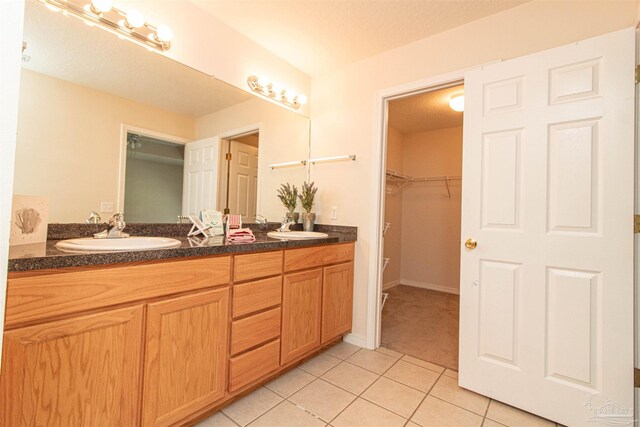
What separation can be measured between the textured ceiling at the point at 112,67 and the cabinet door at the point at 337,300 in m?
1.49

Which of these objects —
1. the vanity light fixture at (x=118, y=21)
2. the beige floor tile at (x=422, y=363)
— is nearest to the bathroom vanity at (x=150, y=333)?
the beige floor tile at (x=422, y=363)

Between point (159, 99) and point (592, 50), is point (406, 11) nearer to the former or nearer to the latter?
point (592, 50)

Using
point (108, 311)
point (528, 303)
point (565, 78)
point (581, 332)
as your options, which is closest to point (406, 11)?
point (565, 78)

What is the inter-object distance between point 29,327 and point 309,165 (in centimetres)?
214

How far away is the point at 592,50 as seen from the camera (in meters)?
1.40

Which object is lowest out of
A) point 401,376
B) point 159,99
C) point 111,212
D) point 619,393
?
point 401,376

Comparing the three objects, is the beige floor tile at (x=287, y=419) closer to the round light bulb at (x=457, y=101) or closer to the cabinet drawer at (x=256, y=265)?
the cabinet drawer at (x=256, y=265)

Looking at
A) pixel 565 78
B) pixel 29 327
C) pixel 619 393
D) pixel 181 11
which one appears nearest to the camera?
pixel 29 327

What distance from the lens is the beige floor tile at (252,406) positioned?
4.74 feet

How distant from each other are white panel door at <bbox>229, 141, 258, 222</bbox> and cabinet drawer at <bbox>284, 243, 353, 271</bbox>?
0.71m

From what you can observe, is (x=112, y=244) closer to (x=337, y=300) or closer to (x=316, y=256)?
(x=316, y=256)

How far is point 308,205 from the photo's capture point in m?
2.54

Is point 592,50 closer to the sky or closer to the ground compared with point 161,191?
closer to the sky

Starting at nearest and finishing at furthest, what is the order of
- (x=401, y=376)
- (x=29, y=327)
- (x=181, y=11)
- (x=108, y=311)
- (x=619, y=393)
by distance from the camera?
(x=29, y=327) < (x=108, y=311) < (x=619, y=393) < (x=181, y=11) < (x=401, y=376)
